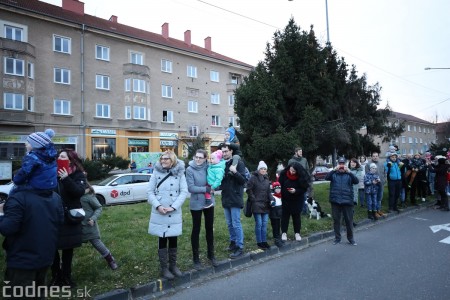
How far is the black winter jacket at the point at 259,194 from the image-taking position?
20.2ft

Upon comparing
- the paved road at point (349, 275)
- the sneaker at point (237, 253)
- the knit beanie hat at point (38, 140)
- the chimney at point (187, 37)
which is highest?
the chimney at point (187, 37)

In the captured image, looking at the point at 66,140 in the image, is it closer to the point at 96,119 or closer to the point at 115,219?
the point at 96,119

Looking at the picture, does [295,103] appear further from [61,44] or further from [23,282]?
[61,44]

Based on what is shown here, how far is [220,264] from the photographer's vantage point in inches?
211

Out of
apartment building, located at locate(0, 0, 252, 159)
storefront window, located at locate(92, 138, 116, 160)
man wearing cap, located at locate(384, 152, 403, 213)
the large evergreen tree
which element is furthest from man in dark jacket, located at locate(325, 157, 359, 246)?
storefront window, located at locate(92, 138, 116, 160)

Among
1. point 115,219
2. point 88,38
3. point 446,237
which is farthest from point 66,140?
point 446,237

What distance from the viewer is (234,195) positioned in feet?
18.9

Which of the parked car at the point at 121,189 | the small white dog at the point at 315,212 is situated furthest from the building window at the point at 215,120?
the small white dog at the point at 315,212

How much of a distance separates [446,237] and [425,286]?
372 cm

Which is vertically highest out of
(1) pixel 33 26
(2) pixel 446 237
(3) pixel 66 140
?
(1) pixel 33 26

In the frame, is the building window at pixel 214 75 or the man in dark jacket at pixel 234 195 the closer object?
the man in dark jacket at pixel 234 195

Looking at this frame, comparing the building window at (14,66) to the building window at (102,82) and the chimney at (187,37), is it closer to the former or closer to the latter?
the building window at (102,82)

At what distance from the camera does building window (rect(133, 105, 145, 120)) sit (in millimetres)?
33375

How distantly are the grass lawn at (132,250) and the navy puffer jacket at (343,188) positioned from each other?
4.10 feet
